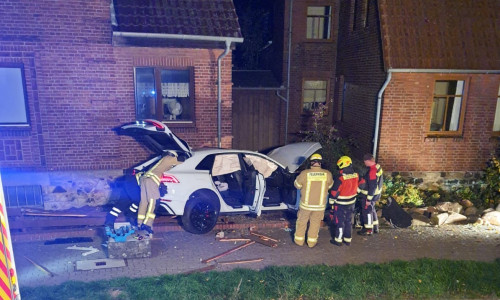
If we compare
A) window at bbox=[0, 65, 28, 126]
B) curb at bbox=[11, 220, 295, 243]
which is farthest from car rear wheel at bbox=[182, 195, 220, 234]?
window at bbox=[0, 65, 28, 126]

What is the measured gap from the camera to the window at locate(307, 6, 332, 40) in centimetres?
1415

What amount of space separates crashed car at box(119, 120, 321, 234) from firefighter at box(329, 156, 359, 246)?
1.06 meters

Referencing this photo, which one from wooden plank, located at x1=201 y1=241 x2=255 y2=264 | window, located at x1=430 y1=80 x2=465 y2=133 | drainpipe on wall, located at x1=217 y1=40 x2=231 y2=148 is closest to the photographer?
wooden plank, located at x1=201 y1=241 x2=255 y2=264

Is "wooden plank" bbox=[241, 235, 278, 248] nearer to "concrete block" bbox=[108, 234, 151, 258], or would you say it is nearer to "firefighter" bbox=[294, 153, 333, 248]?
"firefighter" bbox=[294, 153, 333, 248]

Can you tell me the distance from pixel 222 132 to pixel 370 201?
4.01 m

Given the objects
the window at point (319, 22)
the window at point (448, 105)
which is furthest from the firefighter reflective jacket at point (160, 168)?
the window at point (319, 22)

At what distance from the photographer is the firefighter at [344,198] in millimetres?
7254

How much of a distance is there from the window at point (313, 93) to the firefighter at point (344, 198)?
7486 millimetres

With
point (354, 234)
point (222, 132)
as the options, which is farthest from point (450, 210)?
point (222, 132)

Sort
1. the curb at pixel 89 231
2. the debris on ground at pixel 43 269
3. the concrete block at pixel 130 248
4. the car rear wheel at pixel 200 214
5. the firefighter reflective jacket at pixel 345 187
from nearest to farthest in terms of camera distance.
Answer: the debris on ground at pixel 43 269
the concrete block at pixel 130 248
the firefighter reflective jacket at pixel 345 187
the curb at pixel 89 231
the car rear wheel at pixel 200 214

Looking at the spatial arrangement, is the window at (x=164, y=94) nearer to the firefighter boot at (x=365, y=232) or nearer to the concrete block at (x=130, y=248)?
the concrete block at (x=130, y=248)

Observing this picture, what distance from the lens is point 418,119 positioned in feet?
33.6

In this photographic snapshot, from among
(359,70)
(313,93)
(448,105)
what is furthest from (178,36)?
(448,105)

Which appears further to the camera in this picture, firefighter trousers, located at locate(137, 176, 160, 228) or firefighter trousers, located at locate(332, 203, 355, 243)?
firefighter trousers, located at locate(332, 203, 355, 243)
